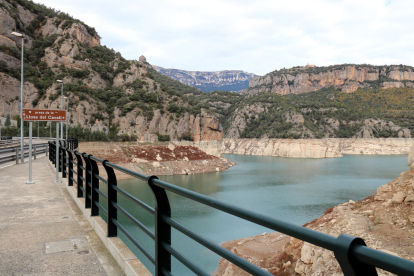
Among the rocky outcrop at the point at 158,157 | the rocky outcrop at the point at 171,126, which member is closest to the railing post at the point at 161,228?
the rocky outcrop at the point at 158,157

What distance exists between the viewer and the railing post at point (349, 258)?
988 millimetres

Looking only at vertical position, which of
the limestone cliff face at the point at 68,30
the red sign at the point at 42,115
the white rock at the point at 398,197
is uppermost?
the limestone cliff face at the point at 68,30

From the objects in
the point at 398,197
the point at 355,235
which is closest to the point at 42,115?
the point at 355,235

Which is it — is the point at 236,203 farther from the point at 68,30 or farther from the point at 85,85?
the point at 68,30

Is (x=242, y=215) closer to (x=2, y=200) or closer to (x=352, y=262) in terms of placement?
(x=352, y=262)

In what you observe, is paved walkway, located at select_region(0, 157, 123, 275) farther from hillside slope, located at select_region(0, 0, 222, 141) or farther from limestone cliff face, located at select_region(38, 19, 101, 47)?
limestone cliff face, located at select_region(38, 19, 101, 47)

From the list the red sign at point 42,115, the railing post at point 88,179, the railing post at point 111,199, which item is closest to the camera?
the railing post at point 111,199

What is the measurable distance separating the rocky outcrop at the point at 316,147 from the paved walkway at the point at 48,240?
84.0m

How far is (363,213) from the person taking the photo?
1150cm

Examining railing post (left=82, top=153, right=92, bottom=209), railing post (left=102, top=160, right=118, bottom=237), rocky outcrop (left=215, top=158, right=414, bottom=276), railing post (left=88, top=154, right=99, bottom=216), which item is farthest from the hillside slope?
railing post (left=102, top=160, right=118, bottom=237)

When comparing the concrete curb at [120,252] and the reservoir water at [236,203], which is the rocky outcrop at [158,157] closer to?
the reservoir water at [236,203]

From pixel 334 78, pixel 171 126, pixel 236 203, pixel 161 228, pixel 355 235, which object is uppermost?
pixel 334 78

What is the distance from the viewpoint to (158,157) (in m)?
48.6

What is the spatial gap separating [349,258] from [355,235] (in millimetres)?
10658
